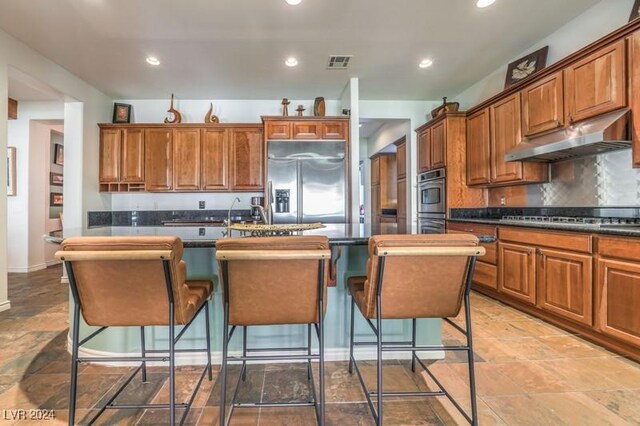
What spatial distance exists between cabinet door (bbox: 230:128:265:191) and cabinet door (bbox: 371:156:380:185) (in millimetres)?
3294

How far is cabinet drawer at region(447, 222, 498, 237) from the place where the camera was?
332cm

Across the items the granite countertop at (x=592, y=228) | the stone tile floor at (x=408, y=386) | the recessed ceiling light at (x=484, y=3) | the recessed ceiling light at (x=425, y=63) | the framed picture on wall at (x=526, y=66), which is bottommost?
the stone tile floor at (x=408, y=386)

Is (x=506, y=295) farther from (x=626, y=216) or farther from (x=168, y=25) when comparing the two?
(x=168, y=25)

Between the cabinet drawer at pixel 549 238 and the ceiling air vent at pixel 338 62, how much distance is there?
2.51 meters

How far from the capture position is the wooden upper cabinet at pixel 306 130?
432 cm

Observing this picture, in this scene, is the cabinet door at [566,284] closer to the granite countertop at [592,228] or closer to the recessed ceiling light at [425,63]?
the granite countertop at [592,228]

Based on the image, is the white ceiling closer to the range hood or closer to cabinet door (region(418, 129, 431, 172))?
cabinet door (region(418, 129, 431, 172))

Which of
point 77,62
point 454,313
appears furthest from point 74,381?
point 77,62

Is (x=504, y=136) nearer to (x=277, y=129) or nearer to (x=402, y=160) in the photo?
(x=402, y=160)

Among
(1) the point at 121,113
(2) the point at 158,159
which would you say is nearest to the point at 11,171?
(1) the point at 121,113

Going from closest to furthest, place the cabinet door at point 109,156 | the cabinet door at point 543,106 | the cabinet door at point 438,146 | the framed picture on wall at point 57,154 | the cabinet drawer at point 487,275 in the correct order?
the cabinet door at point 543,106
the cabinet drawer at point 487,275
the cabinet door at point 438,146
the cabinet door at point 109,156
the framed picture on wall at point 57,154

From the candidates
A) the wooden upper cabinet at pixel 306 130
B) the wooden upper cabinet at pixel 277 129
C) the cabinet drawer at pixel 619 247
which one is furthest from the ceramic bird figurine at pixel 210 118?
the cabinet drawer at pixel 619 247

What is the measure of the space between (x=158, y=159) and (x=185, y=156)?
399 millimetres

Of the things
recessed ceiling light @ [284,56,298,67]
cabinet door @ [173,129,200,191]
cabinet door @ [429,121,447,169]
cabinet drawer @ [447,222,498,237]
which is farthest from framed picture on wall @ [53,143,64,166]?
cabinet drawer @ [447,222,498,237]
